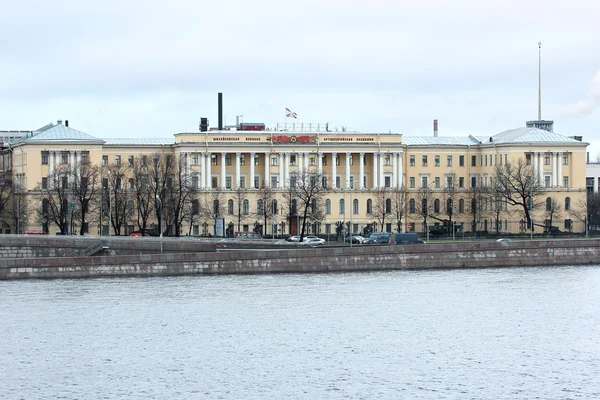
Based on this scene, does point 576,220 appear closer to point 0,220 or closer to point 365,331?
point 0,220

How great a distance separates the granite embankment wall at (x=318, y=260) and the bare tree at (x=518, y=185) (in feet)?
89.4

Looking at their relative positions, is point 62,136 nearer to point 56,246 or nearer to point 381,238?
point 56,246

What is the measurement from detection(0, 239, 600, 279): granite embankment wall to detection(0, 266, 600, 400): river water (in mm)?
1312

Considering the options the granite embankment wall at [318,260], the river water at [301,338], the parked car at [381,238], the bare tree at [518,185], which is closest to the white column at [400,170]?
the bare tree at [518,185]

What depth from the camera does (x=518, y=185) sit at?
106312mm

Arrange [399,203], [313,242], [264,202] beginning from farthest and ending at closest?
[399,203] < [264,202] < [313,242]

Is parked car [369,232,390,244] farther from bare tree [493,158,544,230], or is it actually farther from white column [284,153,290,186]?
white column [284,153,290,186]

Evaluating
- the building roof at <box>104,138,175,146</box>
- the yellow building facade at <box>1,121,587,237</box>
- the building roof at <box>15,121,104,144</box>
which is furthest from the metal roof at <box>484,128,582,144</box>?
the building roof at <box>15,121,104,144</box>

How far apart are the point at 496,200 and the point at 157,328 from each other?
59752mm

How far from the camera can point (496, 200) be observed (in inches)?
4129

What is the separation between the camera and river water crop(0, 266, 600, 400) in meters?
38.7

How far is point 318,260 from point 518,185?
40.5 metres

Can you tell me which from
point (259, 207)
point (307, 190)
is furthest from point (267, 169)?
point (307, 190)

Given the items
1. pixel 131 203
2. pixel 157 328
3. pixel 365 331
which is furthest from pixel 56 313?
pixel 131 203
